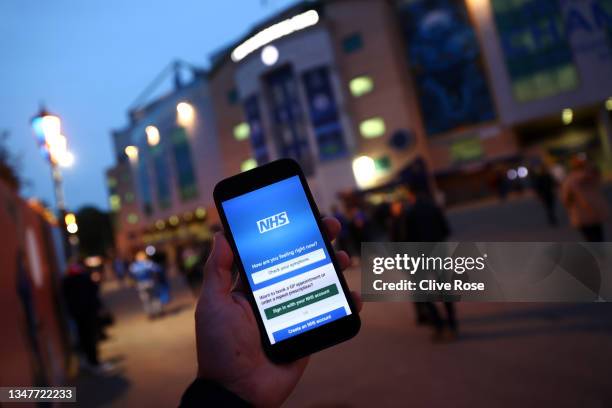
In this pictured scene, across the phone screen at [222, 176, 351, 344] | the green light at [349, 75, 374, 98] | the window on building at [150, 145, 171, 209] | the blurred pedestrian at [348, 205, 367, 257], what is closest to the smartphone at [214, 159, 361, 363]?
the phone screen at [222, 176, 351, 344]

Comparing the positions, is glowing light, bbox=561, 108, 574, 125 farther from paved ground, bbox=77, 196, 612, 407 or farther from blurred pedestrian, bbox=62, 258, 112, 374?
blurred pedestrian, bbox=62, 258, 112, 374

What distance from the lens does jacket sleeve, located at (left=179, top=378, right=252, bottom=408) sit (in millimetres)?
1317

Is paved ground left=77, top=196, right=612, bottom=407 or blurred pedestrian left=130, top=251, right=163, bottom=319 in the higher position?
blurred pedestrian left=130, top=251, right=163, bottom=319

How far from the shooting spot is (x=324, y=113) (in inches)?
1363

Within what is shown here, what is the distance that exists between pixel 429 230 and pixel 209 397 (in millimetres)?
4286

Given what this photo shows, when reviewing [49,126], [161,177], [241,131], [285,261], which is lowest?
[285,261]

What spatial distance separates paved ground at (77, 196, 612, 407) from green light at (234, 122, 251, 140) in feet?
118

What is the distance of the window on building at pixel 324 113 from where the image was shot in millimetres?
34438

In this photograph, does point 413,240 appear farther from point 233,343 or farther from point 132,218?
point 132,218

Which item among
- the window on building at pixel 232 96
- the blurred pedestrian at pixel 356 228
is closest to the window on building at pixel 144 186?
the window on building at pixel 232 96

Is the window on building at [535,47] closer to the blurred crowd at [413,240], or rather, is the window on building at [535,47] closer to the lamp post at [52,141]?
the blurred crowd at [413,240]

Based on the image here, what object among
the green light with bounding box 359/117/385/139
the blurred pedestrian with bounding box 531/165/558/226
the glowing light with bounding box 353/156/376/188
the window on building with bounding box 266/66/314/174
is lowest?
the blurred pedestrian with bounding box 531/165/558/226

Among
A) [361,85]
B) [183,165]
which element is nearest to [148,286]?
[361,85]

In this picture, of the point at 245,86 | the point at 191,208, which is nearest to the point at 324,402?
the point at 245,86
